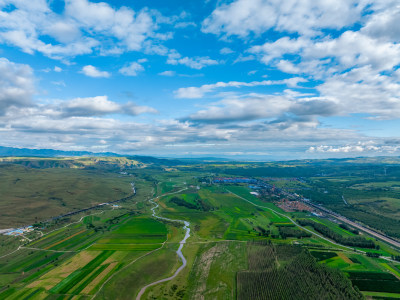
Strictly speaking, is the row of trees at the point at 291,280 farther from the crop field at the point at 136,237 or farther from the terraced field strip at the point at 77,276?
the terraced field strip at the point at 77,276

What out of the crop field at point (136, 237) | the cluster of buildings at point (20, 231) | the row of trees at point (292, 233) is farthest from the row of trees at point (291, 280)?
the cluster of buildings at point (20, 231)

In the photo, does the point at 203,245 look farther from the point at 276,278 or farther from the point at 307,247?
the point at 307,247

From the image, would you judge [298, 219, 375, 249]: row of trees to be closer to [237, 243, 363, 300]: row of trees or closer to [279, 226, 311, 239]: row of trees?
[279, 226, 311, 239]: row of trees

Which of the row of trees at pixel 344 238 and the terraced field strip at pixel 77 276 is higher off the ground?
the row of trees at pixel 344 238

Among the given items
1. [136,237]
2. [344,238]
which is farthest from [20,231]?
[344,238]

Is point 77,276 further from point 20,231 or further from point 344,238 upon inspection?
point 344,238

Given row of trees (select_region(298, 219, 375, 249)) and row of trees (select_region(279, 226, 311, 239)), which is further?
row of trees (select_region(279, 226, 311, 239))

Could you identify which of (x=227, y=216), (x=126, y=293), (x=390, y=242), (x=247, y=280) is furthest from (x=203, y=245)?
(x=390, y=242)

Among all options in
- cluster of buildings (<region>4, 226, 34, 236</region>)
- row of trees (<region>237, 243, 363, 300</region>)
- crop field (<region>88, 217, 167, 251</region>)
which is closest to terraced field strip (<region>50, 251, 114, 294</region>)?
crop field (<region>88, 217, 167, 251</region>)

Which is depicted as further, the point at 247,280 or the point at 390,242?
A: the point at 390,242

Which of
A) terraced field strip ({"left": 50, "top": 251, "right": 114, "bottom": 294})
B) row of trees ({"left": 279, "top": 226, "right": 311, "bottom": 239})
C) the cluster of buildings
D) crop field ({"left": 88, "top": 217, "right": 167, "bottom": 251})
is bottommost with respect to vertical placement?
the cluster of buildings

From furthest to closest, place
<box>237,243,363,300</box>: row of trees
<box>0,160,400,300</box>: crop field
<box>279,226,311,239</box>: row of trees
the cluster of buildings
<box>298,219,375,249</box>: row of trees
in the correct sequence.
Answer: the cluster of buildings, <box>279,226,311,239</box>: row of trees, <box>298,219,375,249</box>: row of trees, <box>0,160,400,300</box>: crop field, <box>237,243,363,300</box>: row of trees
